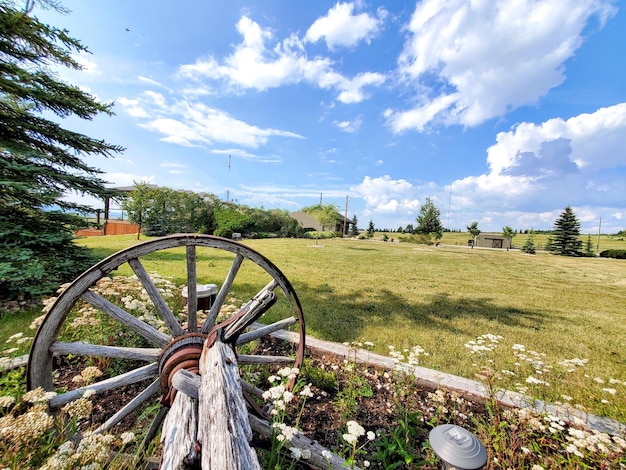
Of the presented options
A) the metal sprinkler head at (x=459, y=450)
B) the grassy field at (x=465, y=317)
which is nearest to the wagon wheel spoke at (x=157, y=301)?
the metal sprinkler head at (x=459, y=450)

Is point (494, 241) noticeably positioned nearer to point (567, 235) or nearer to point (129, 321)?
point (567, 235)

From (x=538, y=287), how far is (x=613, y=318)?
3.39 m

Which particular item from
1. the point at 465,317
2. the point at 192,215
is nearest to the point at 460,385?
the point at 465,317

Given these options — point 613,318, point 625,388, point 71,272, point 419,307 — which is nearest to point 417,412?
point 625,388

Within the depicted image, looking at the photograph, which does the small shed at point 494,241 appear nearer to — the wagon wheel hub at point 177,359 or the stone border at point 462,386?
the stone border at point 462,386

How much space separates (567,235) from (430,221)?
18205 millimetres

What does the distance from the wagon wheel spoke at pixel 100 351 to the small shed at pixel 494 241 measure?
4205 cm

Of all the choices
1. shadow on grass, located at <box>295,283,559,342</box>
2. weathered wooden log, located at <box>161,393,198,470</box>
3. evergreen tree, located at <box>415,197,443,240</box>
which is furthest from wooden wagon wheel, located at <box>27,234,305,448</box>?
evergreen tree, located at <box>415,197,443,240</box>

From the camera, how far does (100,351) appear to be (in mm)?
1798

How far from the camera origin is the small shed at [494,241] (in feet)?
116

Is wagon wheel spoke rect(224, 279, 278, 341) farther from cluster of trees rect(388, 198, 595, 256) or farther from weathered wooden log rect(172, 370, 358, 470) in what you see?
cluster of trees rect(388, 198, 595, 256)

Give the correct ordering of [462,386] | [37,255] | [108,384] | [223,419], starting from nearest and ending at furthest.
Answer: [223,419]
[108,384]
[462,386]
[37,255]

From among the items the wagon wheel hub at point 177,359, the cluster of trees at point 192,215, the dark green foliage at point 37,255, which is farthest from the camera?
the cluster of trees at point 192,215

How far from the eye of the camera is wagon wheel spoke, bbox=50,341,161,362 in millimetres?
1668
